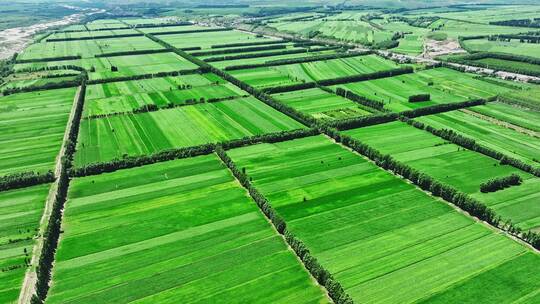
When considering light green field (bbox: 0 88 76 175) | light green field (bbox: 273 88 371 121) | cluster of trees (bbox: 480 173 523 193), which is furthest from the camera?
light green field (bbox: 273 88 371 121)

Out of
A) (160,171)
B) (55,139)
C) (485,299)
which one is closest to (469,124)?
(485,299)

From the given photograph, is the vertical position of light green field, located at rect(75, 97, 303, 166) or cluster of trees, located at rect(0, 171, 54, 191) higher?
light green field, located at rect(75, 97, 303, 166)

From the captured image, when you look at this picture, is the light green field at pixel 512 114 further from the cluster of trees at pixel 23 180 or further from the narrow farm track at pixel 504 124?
the cluster of trees at pixel 23 180

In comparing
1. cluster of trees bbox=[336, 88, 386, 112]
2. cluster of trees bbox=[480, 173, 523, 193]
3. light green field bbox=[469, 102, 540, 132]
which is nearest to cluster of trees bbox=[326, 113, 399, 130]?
cluster of trees bbox=[336, 88, 386, 112]

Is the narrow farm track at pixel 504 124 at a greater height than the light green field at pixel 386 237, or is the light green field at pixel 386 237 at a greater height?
the narrow farm track at pixel 504 124

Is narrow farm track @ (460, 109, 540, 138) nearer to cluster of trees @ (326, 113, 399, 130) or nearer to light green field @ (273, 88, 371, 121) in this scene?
cluster of trees @ (326, 113, 399, 130)

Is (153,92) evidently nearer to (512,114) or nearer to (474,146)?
(474,146)

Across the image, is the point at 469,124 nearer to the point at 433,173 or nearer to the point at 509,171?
the point at 509,171

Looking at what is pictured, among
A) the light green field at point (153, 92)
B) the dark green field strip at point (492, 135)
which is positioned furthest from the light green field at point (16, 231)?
the dark green field strip at point (492, 135)
